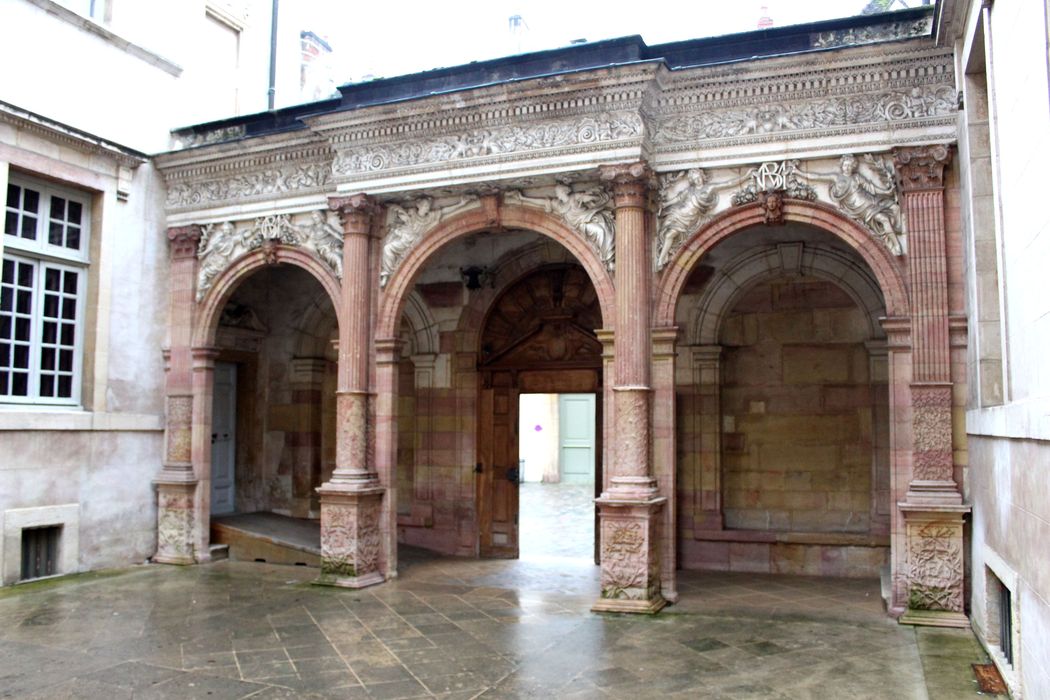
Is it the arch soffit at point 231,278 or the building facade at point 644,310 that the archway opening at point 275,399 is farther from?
the arch soffit at point 231,278

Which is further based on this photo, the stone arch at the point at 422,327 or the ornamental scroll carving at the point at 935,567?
the stone arch at the point at 422,327

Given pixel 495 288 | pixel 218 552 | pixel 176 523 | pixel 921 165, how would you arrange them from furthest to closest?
pixel 495 288 → pixel 218 552 → pixel 176 523 → pixel 921 165

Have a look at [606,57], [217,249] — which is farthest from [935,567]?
[217,249]

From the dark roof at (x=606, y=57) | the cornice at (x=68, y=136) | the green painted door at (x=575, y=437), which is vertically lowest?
the green painted door at (x=575, y=437)

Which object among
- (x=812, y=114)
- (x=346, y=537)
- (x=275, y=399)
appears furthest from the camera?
(x=275, y=399)

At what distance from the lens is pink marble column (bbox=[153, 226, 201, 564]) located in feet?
34.5

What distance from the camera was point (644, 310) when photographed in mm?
8227

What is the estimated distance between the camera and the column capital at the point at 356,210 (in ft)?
30.8

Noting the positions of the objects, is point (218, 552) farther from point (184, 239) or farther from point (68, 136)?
point (68, 136)

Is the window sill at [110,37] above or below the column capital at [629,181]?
above

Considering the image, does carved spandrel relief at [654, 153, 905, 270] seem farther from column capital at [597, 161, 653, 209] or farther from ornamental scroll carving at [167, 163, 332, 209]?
ornamental scroll carving at [167, 163, 332, 209]

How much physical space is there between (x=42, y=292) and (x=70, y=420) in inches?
55.0

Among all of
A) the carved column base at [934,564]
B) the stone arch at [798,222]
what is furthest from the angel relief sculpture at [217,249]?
the carved column base at [934,564]

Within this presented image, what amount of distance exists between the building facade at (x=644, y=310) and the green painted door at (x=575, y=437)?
39.9 feet
